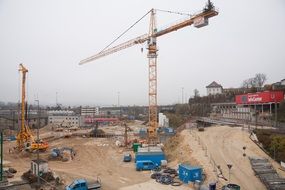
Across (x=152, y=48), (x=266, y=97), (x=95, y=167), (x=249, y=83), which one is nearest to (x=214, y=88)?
(x=249, y=83)

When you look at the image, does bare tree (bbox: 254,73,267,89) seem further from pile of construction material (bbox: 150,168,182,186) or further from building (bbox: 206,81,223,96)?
pile of construction material (bbox: 150,168,182,186)

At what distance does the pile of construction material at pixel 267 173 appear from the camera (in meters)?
16.0

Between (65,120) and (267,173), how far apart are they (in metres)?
59.7

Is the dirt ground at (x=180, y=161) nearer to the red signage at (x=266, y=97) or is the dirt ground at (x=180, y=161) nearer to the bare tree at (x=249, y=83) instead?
the red signage at (x=266, y=97)

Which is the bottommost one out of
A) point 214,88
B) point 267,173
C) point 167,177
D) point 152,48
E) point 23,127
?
point 167,177

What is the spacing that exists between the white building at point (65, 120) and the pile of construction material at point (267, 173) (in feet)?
182

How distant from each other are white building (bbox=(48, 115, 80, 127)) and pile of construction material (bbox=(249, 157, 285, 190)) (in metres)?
55.5

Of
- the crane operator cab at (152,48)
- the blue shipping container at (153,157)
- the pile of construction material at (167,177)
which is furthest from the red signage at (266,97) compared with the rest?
the pile of construction material at (167,177)

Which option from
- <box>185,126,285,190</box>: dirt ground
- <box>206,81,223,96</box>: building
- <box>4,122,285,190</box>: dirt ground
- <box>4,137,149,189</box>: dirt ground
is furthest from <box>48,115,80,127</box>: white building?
<box>185,126,285,190</box>: dirt ground

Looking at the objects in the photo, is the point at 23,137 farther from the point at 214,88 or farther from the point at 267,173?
the point at 214,88

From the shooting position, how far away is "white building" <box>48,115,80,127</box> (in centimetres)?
6869

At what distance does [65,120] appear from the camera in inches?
2758

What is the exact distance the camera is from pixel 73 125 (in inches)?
2685

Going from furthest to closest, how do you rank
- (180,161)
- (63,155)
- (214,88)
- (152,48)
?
(214,88) → (152,48) → (63,155) → (180,161)
